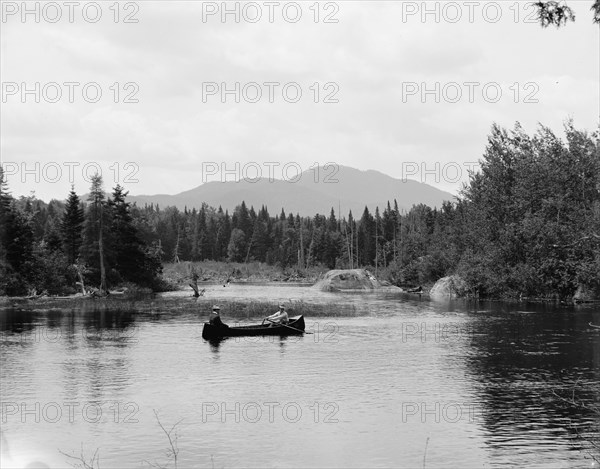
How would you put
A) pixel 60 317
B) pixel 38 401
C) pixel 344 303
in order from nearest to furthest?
pixel 38 401 → pixel 60 317 → pixel 344 303

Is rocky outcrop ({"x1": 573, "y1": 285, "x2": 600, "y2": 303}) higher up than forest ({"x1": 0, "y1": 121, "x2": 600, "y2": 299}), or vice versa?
forest ({"x1": 0, "y1": 121, "x2": 600, "y2": 299})

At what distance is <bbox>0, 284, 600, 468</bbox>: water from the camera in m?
22.0

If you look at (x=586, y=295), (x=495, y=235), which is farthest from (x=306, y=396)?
(x=495, y=235)

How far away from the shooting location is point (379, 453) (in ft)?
72.0

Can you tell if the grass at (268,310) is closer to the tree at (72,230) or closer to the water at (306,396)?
the water at (306,396)

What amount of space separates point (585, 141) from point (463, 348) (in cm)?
4494

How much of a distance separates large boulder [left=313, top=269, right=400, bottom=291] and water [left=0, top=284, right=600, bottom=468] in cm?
6477

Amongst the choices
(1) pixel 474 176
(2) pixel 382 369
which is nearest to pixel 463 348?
(2) pixel 382 369

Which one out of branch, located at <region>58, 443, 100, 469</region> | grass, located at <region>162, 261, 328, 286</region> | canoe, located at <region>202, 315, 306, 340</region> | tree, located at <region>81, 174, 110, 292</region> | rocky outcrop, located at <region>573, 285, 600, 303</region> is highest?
tree, located at <region>81, 174, 110, 292</region>

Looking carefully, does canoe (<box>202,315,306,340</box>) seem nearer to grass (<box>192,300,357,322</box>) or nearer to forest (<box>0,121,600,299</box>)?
grass (<box>192,300,357,322</box>)

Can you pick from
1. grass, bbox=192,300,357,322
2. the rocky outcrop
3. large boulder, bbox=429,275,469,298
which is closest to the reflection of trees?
grass, bbox=192,300,357,322

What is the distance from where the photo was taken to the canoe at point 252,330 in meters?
46.6

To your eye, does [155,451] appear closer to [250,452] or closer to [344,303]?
[250,452]

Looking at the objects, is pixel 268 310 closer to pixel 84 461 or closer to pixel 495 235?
pixel 495 235
